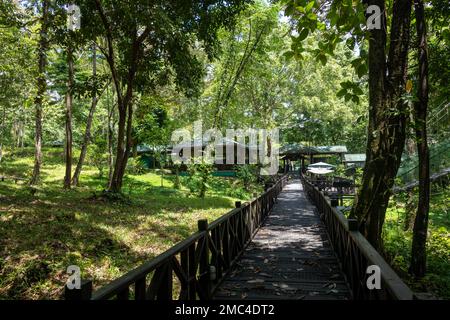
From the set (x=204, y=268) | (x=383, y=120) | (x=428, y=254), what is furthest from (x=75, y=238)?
(x=428, y=254)

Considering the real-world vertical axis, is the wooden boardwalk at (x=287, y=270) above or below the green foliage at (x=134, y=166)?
below

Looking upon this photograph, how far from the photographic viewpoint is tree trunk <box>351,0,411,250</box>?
5059mm

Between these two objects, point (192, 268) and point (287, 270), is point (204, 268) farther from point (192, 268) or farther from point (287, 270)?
point (287, 270)

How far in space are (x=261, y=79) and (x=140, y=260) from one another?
25601 mm

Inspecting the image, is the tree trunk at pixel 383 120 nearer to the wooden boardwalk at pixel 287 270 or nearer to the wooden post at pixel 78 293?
the wooden boardwalk at pixel 287 270

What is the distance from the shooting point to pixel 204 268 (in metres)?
4.67

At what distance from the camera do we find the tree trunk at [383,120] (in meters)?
5.06

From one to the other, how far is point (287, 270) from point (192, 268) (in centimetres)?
238

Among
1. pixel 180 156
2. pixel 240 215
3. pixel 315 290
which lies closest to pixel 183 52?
pixel 240 215

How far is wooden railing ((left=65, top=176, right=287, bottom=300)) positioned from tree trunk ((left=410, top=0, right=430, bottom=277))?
3171 mm

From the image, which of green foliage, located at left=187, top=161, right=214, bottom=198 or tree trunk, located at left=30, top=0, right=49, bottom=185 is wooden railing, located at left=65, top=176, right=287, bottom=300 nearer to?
tree trunk, located at left=30, top=0, right=49, bottom=185

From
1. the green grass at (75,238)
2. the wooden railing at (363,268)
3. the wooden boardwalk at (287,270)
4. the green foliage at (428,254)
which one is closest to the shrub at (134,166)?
the green grass at (75,238)

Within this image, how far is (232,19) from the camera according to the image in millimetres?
11266

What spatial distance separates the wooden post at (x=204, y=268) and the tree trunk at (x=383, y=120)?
246 cm
